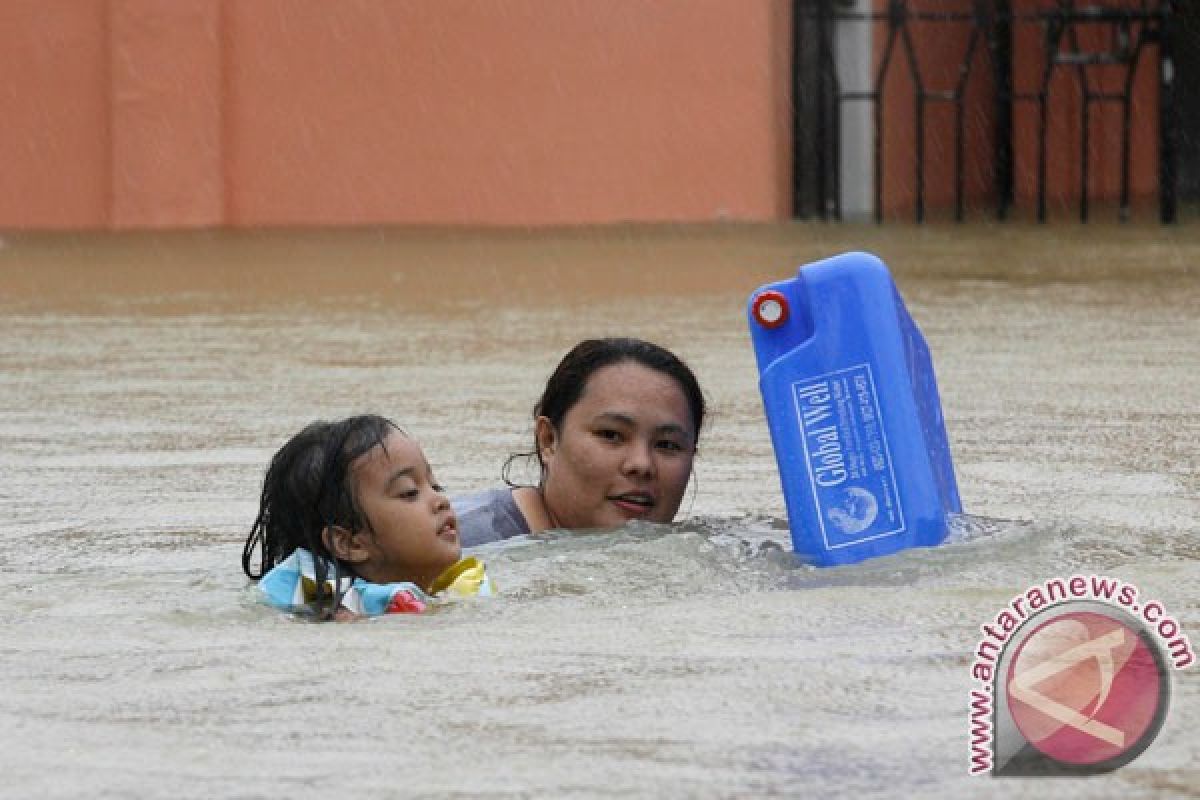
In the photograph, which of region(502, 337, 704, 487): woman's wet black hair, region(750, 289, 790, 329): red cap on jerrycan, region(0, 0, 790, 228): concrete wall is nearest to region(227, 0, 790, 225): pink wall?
region(0, 0, 790, 228): concrete wall

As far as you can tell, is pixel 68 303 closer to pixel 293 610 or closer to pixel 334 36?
pixel 334 36

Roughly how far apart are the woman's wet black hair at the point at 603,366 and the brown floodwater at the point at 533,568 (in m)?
0.30

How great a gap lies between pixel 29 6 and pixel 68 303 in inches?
170

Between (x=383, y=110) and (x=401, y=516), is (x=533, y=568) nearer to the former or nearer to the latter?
(x=401, y=516)

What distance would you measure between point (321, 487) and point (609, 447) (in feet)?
2.51

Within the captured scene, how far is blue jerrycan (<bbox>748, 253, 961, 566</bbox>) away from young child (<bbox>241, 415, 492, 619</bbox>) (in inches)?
26.0

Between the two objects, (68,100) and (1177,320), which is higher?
(68,100)

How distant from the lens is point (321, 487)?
4.43m

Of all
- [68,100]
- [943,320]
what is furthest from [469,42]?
[943,320]

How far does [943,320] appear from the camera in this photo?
9812 mm

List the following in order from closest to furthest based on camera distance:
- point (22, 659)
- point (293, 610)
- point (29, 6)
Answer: point (22, 659)
point (293, 610)
point (29, 6)

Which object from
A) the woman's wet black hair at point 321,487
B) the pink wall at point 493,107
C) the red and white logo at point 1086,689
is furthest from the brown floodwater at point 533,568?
the pink wall at point 493,107

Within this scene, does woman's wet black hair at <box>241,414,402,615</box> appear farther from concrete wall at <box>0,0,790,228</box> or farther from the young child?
concrete wall at <box>0,0,790,228</box>

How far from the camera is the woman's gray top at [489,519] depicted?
511 cm
